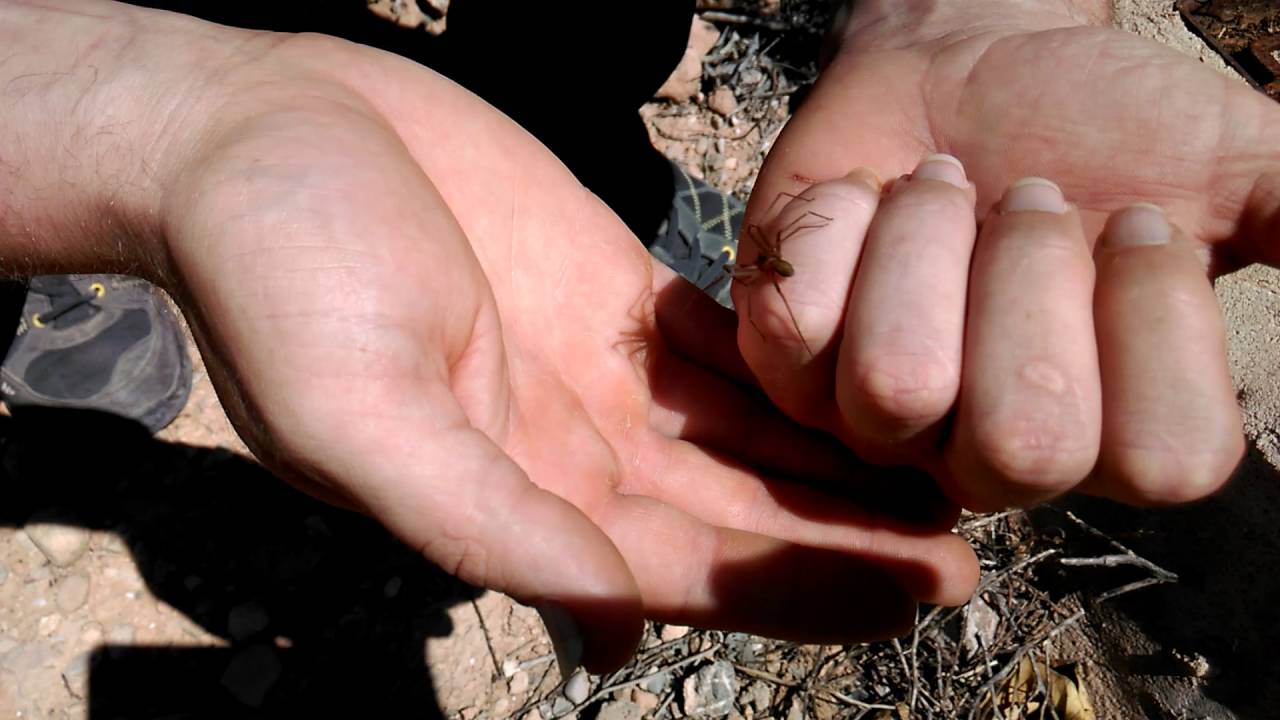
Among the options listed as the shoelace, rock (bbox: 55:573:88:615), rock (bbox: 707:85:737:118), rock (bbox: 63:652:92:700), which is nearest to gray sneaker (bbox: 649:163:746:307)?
rock (bbox: 707:85:737:118)

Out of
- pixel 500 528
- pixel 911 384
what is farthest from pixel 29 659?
pixel 911 384

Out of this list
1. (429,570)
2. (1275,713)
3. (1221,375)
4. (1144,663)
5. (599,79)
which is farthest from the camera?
(599,79)

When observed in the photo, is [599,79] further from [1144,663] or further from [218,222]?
[1144,663]

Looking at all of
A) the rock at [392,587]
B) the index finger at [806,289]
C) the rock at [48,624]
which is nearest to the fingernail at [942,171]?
the index finger at [806,289]

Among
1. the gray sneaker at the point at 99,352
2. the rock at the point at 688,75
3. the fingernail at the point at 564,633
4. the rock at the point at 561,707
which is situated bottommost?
the rock at the point at 561,707

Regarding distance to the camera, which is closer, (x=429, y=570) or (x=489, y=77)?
(x=429, y=570)

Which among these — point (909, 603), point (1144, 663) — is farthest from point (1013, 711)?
point (909, 603)

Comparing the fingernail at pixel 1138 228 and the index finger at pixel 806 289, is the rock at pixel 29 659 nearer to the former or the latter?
the index finger at pixel 806 289
